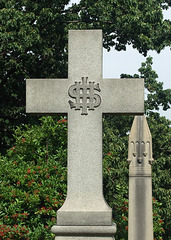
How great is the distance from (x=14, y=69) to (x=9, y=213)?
6045 mm

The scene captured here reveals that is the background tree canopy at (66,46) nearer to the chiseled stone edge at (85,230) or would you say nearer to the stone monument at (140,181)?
the stone monument at (140,181)

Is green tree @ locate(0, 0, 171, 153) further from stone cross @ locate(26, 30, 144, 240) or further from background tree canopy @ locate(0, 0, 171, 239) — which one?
stone cross @ locate(26, 30, 144, 240)

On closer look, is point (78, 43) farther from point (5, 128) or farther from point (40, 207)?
point (5, 128)

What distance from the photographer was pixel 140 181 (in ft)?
29.2

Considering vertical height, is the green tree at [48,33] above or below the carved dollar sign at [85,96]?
above

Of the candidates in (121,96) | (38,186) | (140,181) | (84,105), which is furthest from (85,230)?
(38,186)

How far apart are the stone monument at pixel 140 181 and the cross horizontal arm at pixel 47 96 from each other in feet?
12.2

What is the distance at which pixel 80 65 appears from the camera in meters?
5.36

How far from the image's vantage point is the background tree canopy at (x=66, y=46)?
13539mm

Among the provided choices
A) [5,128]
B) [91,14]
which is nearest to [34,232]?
[5,128]

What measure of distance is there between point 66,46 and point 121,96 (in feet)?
33.5

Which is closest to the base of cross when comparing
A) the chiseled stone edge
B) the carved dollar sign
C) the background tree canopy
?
the chiseled stone edge

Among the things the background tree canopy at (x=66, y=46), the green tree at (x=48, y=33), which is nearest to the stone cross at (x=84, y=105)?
the background tree canopy at (x=66, y=46)

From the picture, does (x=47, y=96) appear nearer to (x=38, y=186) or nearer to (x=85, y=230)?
(x=85, y=230)
